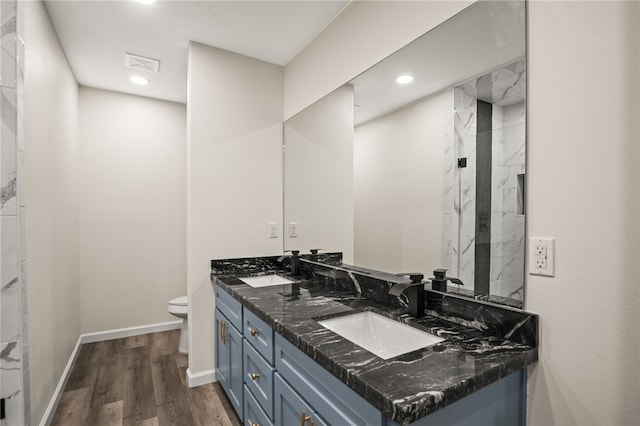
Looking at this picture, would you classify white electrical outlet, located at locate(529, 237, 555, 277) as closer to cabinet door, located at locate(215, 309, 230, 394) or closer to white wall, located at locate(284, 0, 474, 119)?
white wall, located at locate(284, 0, 474, 119)

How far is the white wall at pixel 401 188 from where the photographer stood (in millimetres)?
1549

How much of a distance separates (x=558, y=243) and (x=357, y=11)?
1.68m

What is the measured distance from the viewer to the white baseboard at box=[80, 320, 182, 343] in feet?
10.9

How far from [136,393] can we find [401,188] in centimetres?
239

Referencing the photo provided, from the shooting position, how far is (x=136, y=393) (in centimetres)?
238

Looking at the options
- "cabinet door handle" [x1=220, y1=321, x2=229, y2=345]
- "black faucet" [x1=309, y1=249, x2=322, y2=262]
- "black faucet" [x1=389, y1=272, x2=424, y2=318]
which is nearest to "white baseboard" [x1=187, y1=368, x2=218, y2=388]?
"cabinet door handle" [x1=220, y1=321, x2=229, y2=345]

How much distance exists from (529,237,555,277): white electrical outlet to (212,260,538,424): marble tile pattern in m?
0.16

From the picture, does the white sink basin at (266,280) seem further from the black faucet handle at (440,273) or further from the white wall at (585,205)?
the white wall at (585,205)

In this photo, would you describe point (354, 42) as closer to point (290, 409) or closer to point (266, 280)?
point (266, 280)

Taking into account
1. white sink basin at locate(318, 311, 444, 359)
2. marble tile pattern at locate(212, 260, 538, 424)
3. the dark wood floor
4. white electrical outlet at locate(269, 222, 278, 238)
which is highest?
white electrical outlet at locate(269, 222, 278, 238)

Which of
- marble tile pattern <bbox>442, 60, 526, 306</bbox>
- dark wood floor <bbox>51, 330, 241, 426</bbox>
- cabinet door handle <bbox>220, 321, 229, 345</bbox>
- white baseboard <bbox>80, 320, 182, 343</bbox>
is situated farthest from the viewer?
white baseboard <bbox>80, 320, 182, 343</bbox>

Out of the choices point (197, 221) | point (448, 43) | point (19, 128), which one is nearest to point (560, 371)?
point (448, 43)

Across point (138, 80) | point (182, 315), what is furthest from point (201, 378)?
point (138, 80)

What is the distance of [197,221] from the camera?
8.07 feet
